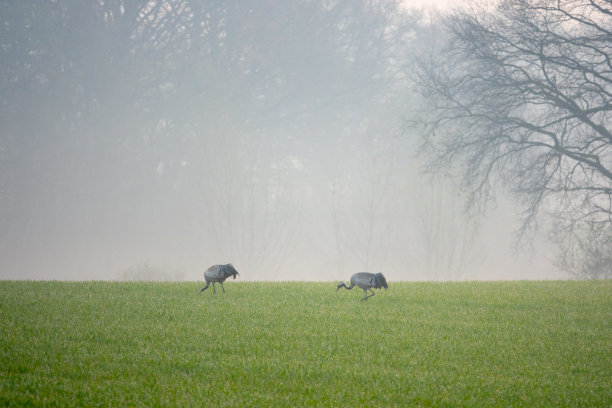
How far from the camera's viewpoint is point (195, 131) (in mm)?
42000

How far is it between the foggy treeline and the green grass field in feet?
75.3

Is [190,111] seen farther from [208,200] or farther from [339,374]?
[339,374]

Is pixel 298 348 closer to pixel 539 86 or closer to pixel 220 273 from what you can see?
pixel 220 273

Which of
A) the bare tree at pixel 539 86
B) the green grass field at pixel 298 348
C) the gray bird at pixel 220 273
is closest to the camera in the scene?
the green grass field at pixel 298 348

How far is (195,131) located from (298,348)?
112ft

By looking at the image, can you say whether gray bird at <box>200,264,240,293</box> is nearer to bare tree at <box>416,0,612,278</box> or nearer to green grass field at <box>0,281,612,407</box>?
green grass field at <box>0,281,612,407</box>

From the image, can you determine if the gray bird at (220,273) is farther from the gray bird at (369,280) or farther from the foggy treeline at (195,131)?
the foggy treeline at (195,131)

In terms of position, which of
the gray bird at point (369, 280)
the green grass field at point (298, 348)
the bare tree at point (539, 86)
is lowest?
the green grass field at point (298, 348)

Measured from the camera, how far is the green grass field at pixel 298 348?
733cm

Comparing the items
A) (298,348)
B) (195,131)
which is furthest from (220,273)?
(195,131)

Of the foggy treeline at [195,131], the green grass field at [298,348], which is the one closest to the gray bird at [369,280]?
the green grass field at [298,348]

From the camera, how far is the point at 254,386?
24.8ft

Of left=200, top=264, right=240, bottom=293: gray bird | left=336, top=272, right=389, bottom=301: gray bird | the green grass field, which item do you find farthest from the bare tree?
left=200, top=264, right=240, bottom=293: gray bird

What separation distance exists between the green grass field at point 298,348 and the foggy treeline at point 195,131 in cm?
2294
